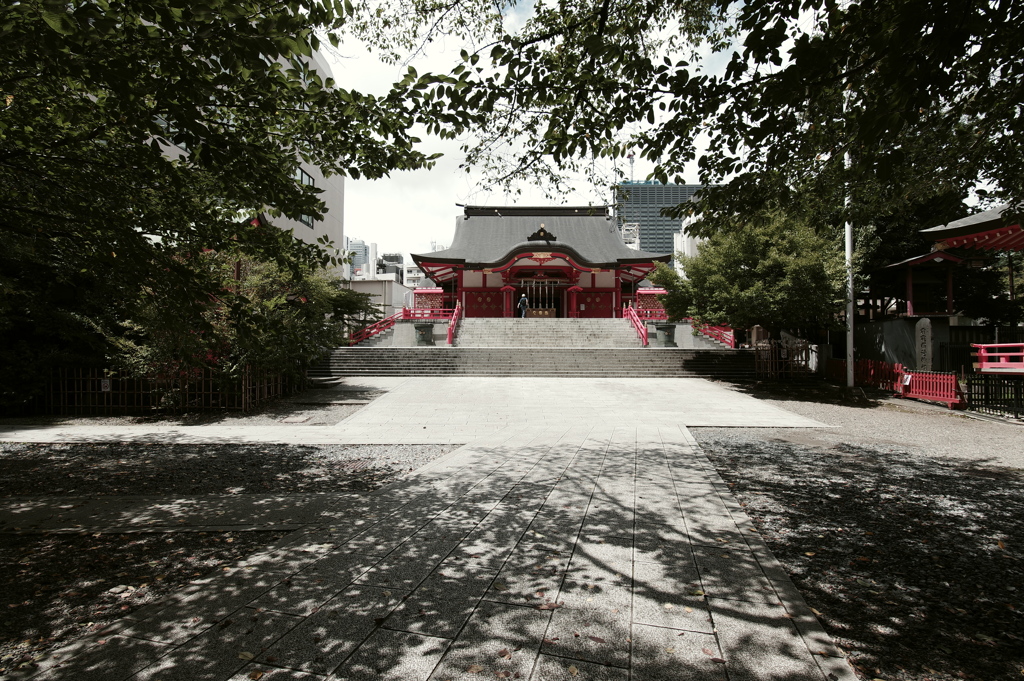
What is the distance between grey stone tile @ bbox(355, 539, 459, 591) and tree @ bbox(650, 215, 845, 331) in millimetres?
13614

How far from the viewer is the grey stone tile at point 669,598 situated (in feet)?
8.76

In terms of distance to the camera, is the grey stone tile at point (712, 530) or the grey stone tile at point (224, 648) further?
the grey stone tile at point (712, 530)

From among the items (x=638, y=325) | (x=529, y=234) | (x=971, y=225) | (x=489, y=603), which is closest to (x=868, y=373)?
(x=971, y=225)

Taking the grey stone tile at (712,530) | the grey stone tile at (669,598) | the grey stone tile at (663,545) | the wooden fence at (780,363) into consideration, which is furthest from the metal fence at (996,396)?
the grey stone tile at (669,598)

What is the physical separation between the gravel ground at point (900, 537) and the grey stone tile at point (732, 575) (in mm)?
262

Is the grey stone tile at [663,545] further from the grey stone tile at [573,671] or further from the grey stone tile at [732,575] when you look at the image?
the grey stone tile at [573,671]

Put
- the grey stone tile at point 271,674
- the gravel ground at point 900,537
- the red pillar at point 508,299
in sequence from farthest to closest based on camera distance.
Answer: the red pillar at point 508,299
the gravel ground at point 900,537
the grey stone tile at point 271,674

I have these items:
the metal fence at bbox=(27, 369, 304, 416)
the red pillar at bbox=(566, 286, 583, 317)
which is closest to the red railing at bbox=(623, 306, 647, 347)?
the red pillar at bbox=(566, 286, 583, 317)

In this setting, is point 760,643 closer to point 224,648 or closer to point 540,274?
point 224,648

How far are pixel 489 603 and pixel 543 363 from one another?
1698 cm

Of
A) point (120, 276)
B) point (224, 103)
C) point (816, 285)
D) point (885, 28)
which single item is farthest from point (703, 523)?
point (816, 285)

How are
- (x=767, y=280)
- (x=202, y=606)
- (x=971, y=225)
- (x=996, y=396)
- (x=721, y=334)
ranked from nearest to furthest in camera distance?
(x=202, y=606)
(x=996, y=396)
(x=971, y=225)
(x=767, y=280)
(x=721, y=334)

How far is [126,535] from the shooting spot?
13.2 feet

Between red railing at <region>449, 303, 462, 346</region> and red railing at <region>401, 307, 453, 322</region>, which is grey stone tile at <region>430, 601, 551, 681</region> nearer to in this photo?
red railing at <region>449, 303, 462, 346</region>
